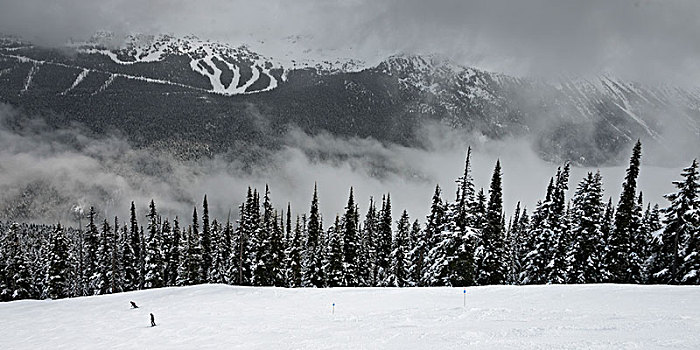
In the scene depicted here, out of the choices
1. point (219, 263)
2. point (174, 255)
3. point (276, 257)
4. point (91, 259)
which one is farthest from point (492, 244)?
point (91, 259)

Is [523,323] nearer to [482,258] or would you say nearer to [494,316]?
[494,316]

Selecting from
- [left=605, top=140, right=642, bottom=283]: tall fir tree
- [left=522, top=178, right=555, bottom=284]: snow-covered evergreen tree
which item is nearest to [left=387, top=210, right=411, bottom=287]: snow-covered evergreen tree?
[left=522, top=178, right=555, bottom=284]: snow-covered evergreen tree

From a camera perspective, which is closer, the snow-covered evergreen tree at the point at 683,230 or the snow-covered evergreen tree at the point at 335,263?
the snow-covered evergreen tree at the point at 683,230

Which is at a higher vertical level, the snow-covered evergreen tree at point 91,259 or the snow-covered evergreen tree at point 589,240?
the snow-covered evergreen tree at point 589,240

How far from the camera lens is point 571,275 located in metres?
35.8

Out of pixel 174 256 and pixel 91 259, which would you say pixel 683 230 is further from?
pixel 91 259

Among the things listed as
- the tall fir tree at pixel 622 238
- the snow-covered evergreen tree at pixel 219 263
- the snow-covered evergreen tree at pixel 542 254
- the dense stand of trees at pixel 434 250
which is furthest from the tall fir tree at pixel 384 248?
the tall fir tree at pixel 622 238

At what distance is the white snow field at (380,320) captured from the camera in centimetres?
1357

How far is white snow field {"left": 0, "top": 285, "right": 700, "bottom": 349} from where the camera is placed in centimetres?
1357

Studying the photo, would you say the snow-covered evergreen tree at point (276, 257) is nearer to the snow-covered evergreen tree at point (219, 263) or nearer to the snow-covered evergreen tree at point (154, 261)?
the snow-covered evergreen tree at point (219, 263)

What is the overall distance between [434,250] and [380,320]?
21416mm

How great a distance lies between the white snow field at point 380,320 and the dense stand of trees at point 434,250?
1112cm

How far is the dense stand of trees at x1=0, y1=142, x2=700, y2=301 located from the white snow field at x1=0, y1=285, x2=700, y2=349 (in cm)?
1112

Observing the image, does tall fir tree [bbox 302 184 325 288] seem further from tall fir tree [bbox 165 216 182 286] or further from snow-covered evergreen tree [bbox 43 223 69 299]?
snow-covered evergreen tree [bbox 43 223 69 299]
